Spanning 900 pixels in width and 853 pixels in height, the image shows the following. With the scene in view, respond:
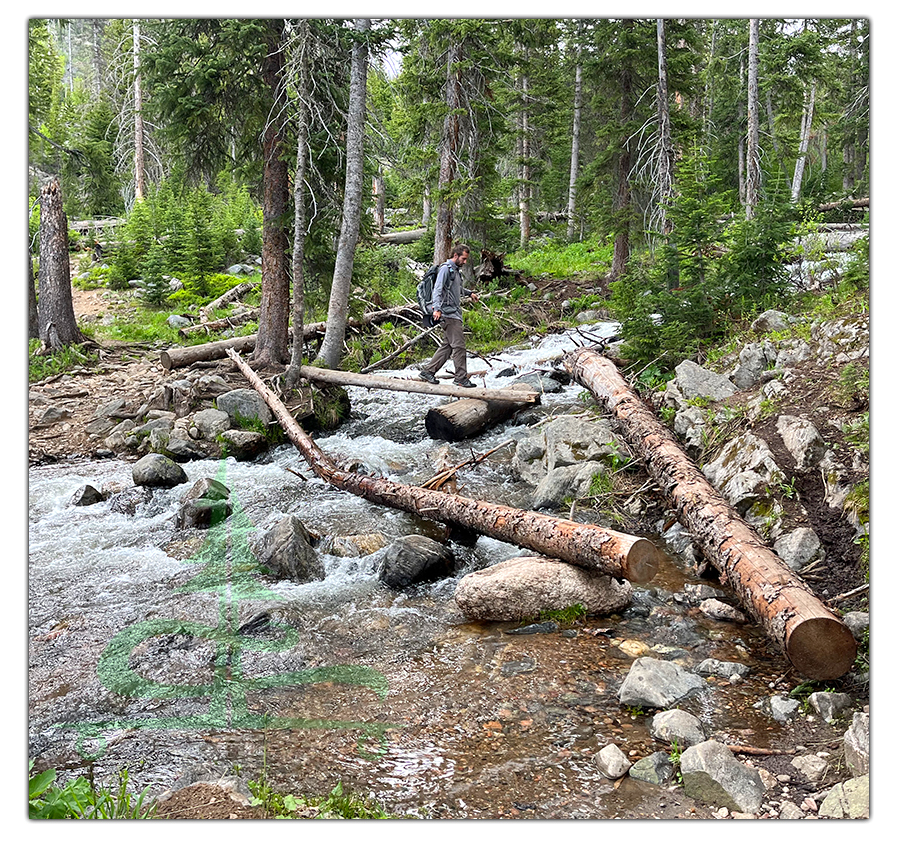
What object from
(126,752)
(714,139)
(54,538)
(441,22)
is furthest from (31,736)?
(714,139)

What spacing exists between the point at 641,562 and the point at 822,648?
1.42 metres

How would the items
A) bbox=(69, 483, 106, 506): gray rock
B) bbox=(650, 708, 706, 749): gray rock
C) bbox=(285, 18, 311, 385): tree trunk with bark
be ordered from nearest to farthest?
1. bbox=(650, 708, 706, 749): gray rock
2. bbox=(69, 483, 106, 506): gray rock
3. bbox=(285, 18, 311, 385): tree trunk with bark

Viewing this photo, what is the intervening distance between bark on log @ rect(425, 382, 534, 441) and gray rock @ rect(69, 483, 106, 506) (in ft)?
16.3

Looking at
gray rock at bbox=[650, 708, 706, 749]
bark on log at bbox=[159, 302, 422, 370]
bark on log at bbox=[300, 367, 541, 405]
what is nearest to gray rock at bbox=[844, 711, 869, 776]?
gray rock at bbox=[650, 708, 706, 749]

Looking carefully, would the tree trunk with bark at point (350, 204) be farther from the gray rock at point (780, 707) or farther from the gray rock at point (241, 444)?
the gray rock at point (780, 707)

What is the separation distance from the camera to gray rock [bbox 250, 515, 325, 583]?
22.2ft

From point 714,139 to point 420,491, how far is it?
20.0 metres

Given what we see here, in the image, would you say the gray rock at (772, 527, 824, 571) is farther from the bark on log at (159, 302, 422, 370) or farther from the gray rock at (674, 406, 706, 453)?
the bark on log at (159, 302, 422, 370)

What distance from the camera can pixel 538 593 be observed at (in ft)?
18.8

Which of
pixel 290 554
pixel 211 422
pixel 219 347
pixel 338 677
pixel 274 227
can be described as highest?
pixel 274 227

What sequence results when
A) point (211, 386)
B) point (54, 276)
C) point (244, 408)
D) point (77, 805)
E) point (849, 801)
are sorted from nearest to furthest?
point (77, 805), point (849, 801), point (244, 408), point (211, 386), point (54, 276)

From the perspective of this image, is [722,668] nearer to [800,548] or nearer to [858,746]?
[858,746]

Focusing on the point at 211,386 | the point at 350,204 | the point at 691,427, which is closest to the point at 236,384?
the point at 211,386

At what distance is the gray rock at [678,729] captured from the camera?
12.8 ft
